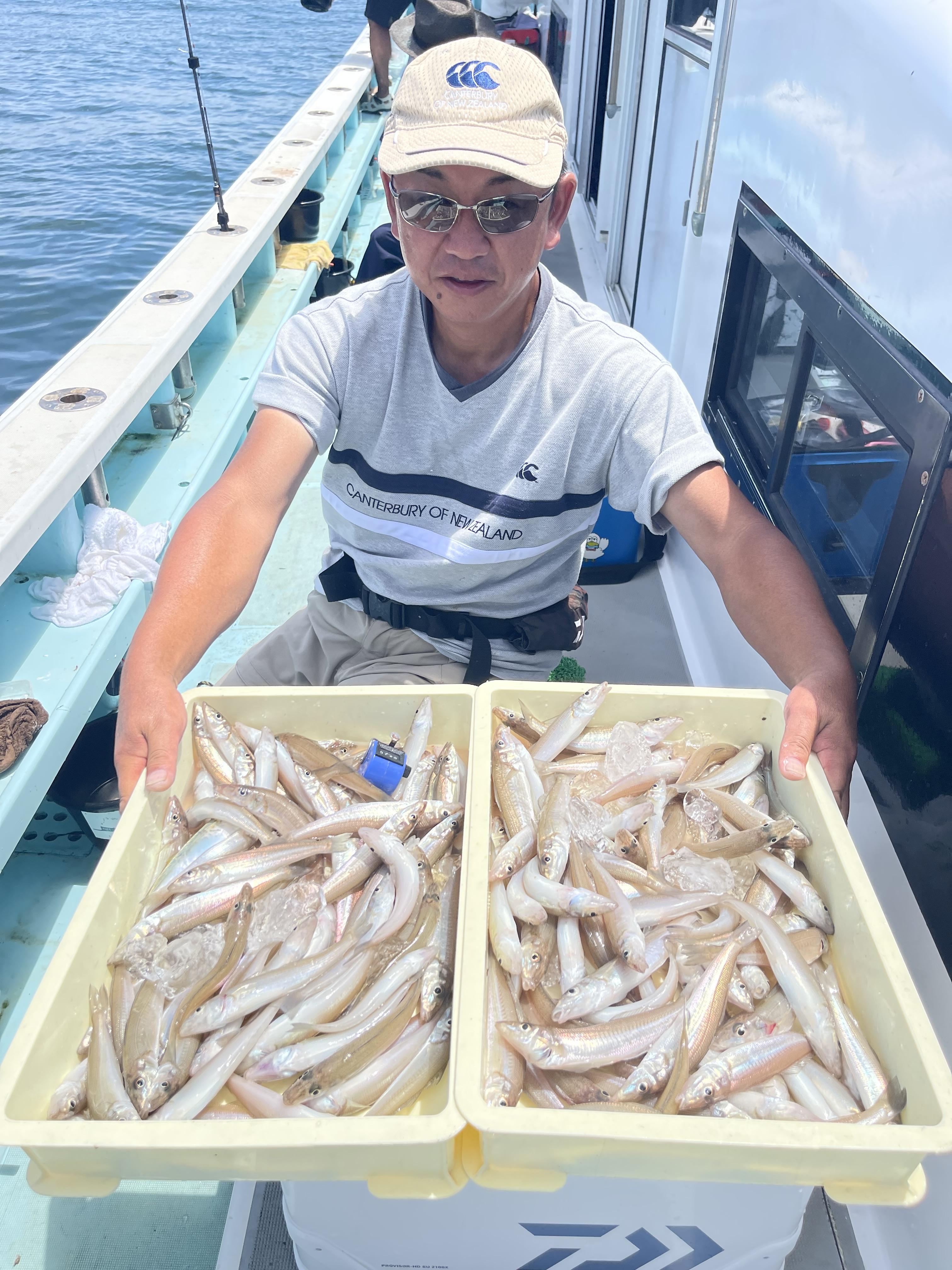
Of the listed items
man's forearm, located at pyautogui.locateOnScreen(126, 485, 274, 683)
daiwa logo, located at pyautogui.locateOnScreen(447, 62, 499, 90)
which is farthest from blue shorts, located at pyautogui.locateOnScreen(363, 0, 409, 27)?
man's forearm, located at pyautogui.locateOnScreen(126, 485, 274, 683)

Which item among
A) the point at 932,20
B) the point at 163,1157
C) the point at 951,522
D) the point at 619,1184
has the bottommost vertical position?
the point at 619,1184

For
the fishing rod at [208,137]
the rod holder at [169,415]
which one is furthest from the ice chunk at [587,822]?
the fishing rod at [208,137]

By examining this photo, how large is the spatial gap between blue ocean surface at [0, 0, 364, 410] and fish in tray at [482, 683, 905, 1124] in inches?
303

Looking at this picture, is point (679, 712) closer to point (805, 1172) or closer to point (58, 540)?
point (805, 1172)

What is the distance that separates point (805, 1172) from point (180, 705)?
120 cm

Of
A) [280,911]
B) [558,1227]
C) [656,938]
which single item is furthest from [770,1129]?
[280,911]

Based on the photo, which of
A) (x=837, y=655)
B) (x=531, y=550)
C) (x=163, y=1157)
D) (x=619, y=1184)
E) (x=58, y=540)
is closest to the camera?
(x=163, y=1157)

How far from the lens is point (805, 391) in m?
2.24

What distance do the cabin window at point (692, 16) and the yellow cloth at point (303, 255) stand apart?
263 cm

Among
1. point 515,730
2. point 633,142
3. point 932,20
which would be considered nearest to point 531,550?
point 515,730

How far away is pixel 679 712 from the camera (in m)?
1.66

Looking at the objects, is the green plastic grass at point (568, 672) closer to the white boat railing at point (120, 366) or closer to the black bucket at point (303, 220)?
the white boat railing at point (120, 366)

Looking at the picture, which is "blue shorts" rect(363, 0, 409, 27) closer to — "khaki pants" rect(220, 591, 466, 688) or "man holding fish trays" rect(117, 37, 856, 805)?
"man holding fish trays" rect(117, 37, 856, 805)

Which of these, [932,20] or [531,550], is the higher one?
[932,20]
